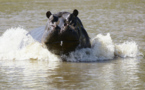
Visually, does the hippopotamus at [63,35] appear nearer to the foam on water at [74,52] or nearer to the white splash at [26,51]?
the foam on water at [74,52]

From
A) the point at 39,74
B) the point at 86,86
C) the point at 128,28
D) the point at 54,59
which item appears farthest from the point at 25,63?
the point at 128,28

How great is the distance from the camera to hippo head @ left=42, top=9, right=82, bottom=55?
903cm

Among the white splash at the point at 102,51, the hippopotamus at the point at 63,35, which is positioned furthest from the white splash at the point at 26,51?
the white splash at the point at 102,51

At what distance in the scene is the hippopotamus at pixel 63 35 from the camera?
9031mm

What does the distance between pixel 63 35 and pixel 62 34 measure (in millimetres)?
35

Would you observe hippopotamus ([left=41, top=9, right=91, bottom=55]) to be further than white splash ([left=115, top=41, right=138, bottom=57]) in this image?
No

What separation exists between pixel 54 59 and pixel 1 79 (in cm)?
248

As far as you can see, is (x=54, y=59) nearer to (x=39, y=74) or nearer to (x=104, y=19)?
(x=39, y=74)

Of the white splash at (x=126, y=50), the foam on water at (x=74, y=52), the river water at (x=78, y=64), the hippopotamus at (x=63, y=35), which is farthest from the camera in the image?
the white splash at (x=126, y=50)

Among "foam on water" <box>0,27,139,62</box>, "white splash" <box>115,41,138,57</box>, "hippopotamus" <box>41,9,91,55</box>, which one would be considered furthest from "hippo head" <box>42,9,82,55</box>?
"white splash" <box>115,41,138,57</box>

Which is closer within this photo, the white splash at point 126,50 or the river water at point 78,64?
the river water at point 78,64

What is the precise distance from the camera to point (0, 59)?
34.1 ft

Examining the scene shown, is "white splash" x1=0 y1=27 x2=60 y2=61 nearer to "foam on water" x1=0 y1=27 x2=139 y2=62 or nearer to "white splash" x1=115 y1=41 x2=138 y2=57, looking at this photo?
"foam on water" x1=0 y1=27 x2=139 y2=62

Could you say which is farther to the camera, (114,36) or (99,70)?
(114,36)
